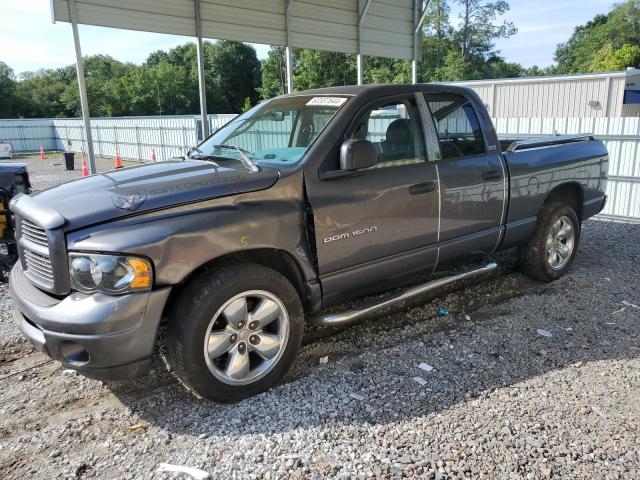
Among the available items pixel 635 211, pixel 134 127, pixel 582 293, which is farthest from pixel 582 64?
pixel 582 293

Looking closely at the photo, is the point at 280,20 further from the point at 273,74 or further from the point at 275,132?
the point at 273,74

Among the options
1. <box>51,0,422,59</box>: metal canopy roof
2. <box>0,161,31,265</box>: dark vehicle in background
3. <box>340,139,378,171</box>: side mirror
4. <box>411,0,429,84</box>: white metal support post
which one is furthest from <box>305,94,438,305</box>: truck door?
<box>411,0,429,84</box>: white metal support post

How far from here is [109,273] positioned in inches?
108

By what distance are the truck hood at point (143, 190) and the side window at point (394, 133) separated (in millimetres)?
905

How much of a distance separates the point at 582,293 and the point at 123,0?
7.94 metres

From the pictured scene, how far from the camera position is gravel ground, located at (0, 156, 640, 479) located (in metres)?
2.70

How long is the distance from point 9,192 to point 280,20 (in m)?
6.77

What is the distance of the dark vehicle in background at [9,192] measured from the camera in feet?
18.4

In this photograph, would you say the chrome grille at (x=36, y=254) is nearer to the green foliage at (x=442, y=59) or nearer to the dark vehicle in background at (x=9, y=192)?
the dark vehicle in background at (x=9, y=192)

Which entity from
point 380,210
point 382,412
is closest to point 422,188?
point 380,210

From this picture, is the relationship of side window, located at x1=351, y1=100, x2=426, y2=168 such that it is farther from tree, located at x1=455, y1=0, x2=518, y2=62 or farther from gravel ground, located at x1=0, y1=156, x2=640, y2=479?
tree, located at x1=455, y1=0, x2=518, y2=62

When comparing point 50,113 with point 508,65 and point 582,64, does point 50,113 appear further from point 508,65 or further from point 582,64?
point 582,64

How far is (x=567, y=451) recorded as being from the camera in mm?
2752

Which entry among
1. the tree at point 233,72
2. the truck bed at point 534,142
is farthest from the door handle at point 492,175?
the tree at point 233,72
